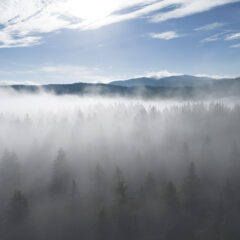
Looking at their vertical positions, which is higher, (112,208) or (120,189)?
(120,189)

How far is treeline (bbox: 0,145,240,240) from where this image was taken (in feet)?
192

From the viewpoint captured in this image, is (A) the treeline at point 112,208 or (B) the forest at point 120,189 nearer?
(A) the treeline at point 112,208

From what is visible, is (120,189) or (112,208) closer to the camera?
(120,189)

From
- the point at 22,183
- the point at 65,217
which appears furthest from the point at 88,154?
the point at 65,217

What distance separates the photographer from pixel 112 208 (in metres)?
62.6

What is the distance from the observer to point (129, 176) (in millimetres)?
84938

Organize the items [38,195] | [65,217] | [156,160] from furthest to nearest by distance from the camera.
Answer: [156,160], [38,195], [65,217]

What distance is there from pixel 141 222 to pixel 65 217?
2084 cm

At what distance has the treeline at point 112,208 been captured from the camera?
58406 mm

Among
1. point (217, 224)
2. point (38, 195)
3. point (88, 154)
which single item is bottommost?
point (217, 224)

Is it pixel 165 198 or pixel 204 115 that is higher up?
pixel 204 115

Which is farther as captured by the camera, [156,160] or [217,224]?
[156,160]

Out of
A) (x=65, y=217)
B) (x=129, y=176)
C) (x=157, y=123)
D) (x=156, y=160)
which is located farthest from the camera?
(x=157, y=123)

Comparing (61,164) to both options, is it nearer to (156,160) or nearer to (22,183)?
(22,183)
